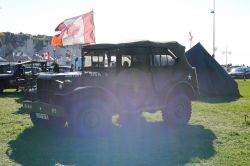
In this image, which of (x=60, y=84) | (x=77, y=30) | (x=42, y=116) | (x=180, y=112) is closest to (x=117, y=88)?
(x=60, y=84)

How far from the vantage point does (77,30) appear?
18.8m

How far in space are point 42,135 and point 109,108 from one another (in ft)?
5.75

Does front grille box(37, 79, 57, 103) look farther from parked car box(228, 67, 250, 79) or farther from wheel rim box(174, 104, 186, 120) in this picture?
parked car box(228, 67, 250, 79)

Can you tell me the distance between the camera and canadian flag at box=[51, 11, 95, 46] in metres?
18.5

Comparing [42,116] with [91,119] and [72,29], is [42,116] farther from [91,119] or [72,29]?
[72,29]

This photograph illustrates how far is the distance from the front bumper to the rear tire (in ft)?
10.3

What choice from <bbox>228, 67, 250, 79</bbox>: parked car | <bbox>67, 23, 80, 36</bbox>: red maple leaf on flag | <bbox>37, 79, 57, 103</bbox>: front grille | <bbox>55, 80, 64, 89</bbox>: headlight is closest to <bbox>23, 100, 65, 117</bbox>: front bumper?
<bbox>37, 79, 57, 103</bbox>: front grille

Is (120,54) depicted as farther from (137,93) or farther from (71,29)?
(71,29)

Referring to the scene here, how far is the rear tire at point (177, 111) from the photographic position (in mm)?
10305

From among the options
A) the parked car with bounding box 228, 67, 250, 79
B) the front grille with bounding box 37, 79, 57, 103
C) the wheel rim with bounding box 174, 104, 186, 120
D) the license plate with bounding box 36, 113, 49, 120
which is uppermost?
the front grille with bounding box 37, 79, 57, 103

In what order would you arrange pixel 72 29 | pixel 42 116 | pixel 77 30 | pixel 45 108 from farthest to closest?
1. pixel 72 29
2. pixel 77 30
3. pixel 42 116
4. pixel 45 108

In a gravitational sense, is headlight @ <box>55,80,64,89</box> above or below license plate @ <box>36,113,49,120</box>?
above

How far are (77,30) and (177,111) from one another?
9.76 m

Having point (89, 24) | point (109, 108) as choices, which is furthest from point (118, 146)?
point (89, 24)
